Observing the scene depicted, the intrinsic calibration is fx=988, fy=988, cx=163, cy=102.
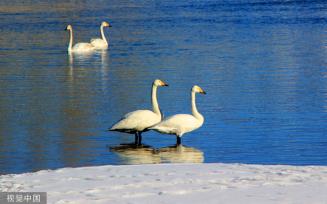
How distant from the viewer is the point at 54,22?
44500mm

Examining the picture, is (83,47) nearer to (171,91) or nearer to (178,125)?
(171,91)

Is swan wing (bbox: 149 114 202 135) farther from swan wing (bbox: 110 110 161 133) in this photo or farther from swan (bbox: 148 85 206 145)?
swan wing (bbox: 110 110 161 133)

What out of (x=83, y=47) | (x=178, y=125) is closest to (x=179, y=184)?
(x=178, y=125)

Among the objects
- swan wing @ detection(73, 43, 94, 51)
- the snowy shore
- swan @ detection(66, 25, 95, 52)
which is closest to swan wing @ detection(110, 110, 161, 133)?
the snowy shore

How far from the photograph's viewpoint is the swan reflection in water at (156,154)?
513 inches

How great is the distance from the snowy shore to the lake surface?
2.37 meters

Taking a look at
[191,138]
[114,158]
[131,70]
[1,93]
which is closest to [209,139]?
[191,138]

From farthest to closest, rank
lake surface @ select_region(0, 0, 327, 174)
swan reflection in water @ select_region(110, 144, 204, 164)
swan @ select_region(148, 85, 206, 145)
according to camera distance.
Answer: swan @ select_region(148, 85, 206, 145)
lake surface @ select_region(0, 0, 327, 174)
swan reflection in water @ select_region(110, 144, 204, 164)

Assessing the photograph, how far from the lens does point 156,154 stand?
13477mm

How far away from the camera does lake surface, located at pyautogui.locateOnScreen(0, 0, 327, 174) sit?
13.6 metres

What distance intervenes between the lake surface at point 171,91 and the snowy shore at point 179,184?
93.2 inches

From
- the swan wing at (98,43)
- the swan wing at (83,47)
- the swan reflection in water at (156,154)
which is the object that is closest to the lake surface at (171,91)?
the swan reflection in water at (156,154)

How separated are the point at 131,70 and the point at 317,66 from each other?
4.44m

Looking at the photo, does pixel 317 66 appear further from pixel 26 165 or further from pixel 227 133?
pixel 26 165
